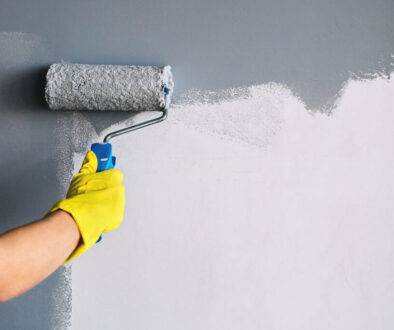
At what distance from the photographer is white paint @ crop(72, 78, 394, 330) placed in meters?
1.16

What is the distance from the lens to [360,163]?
1.16m

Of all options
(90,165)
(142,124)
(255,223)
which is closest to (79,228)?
(90,165)

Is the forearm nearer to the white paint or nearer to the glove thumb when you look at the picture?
the glove thumb

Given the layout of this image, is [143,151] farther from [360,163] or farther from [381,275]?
[381,275]

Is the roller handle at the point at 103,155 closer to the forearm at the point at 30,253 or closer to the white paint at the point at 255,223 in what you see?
the white paint at the point at 255,223

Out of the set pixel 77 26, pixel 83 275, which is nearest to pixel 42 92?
pixel 77 26

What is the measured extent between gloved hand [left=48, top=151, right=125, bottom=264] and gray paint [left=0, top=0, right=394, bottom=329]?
0.22m

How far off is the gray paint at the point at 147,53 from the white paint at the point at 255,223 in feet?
0.18

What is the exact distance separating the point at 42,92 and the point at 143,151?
0.95 feet

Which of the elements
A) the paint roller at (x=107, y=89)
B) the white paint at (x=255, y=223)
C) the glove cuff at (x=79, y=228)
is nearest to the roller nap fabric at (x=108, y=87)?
the paint roller at (x=107, y=89)

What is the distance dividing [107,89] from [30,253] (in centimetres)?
48

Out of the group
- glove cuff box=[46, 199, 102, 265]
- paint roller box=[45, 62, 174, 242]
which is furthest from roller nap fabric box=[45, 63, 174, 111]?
glove cuff box=[46, 199, 102, 265]

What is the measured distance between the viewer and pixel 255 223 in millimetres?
1195

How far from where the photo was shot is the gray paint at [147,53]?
1.14 m
